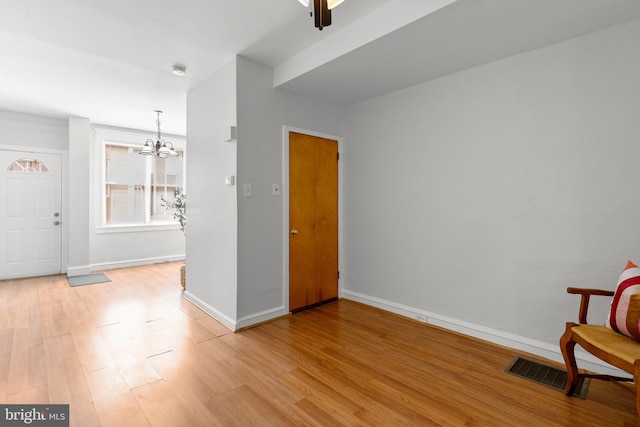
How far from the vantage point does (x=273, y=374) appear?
7.77ft

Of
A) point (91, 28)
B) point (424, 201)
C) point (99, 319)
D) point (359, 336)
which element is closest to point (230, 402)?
point (359, 336)

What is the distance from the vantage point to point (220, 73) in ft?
11.1

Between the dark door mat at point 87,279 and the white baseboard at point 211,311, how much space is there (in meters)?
1.83

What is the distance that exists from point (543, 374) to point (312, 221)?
260cm

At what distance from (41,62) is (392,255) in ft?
14.1

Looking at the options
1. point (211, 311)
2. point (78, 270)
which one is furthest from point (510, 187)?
point (78, 270)

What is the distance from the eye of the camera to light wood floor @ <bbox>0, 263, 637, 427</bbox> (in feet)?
6.27

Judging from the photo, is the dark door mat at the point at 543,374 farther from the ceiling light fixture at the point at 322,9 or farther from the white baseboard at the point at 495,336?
the ceiling light fixture at the point at 322,9

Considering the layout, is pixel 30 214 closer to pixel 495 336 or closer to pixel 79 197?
pixel 79 197

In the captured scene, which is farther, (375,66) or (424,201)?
(424,201)

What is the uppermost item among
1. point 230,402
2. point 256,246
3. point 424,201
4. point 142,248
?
point 424,201

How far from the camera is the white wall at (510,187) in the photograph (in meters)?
2.32

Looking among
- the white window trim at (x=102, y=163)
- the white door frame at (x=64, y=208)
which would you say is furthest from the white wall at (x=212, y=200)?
the white door frame at (x=64, y=208)

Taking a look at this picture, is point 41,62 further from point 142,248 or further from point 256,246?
point 142,248
